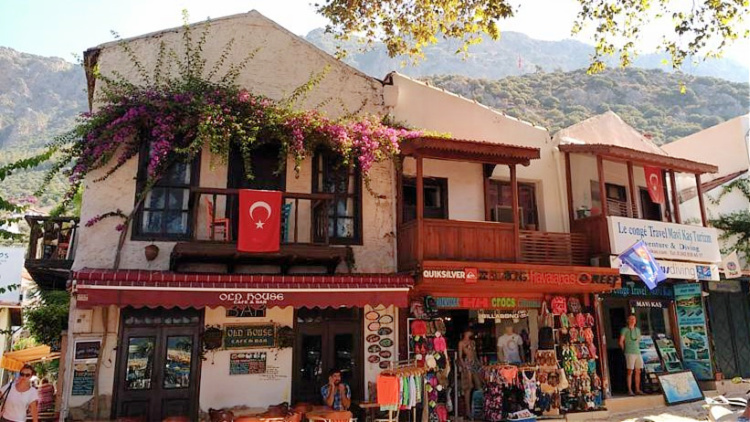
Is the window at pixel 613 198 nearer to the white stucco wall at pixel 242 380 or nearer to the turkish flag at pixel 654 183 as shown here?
the turkish flag at pixel 654 183

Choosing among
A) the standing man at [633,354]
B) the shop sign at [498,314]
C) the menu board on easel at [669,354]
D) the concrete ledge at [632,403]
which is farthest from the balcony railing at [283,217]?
the menu board on easel at [669,354]

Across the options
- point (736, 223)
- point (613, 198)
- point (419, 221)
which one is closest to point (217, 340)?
point (419, 221)

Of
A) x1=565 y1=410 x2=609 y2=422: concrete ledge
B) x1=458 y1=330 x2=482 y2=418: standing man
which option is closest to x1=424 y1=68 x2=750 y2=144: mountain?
x1=565 y1=410 x2=609 y2=422: concrete ledge

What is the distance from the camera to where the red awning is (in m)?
8.55

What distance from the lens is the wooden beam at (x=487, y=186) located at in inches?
513

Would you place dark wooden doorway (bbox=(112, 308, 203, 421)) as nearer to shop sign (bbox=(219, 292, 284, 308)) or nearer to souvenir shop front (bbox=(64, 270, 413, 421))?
souvenir shop front (bbox=(64, 270, 413, 421))

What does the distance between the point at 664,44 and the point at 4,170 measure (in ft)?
37.0

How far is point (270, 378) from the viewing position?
10.3 m

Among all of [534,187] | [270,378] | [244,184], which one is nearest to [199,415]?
[270,378]

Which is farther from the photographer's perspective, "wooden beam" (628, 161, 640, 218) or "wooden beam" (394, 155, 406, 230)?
"wooden beam" (628, 161, 640, 218)

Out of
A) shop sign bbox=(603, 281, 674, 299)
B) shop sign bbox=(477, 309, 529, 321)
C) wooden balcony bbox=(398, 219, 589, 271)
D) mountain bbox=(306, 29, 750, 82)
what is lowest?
shop sign bbox=(477, 309, 529, 321)

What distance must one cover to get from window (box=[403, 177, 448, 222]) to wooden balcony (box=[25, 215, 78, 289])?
7.27 meters

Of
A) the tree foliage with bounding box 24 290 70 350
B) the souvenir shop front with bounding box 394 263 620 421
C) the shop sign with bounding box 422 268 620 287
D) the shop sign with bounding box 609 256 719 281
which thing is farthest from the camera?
the tree foliage with bounding box 24 290 70 350

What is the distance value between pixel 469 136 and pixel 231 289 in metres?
7.35
